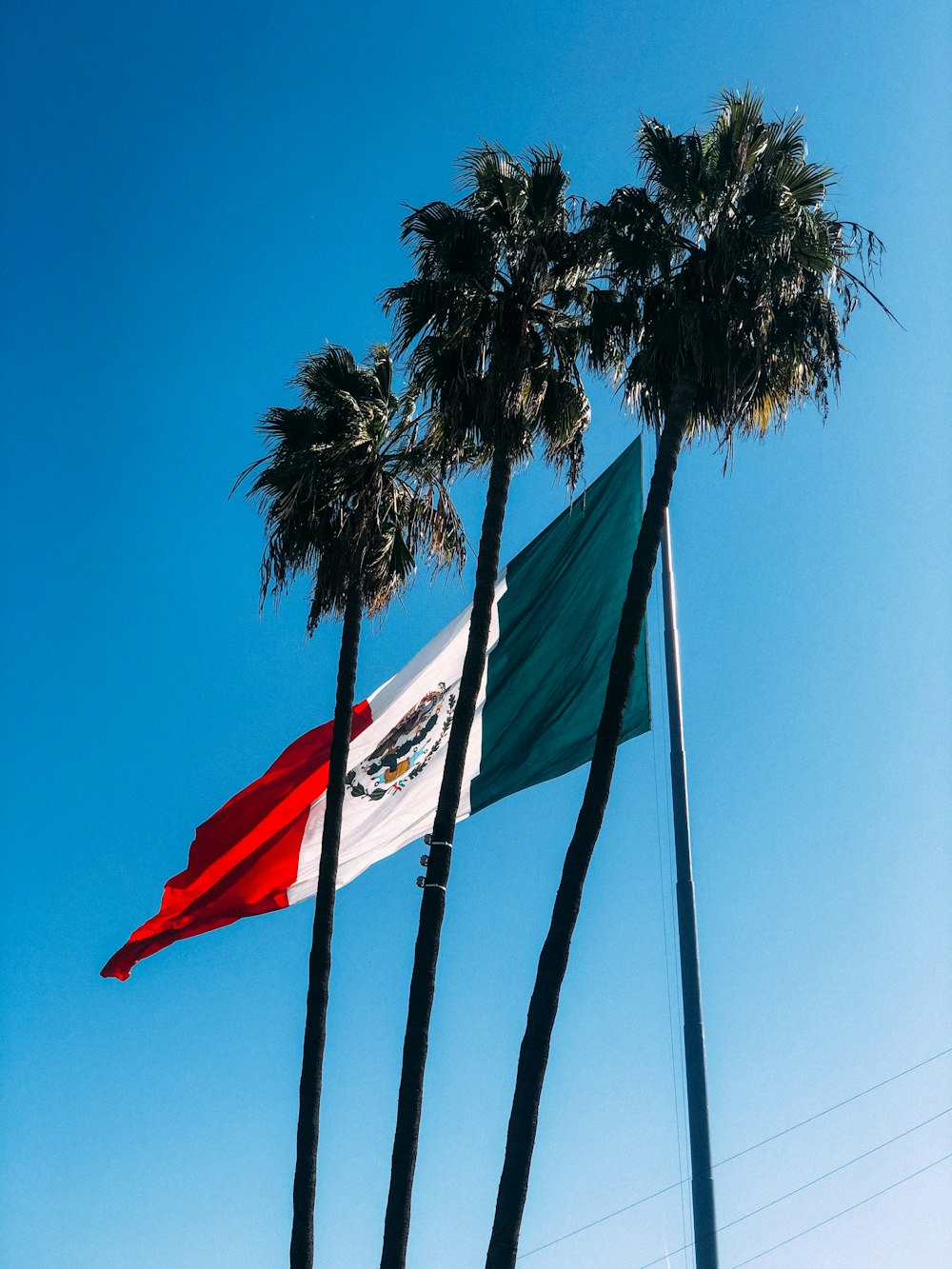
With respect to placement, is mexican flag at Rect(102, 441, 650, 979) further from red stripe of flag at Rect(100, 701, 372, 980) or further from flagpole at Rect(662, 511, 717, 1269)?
flagpole at Rect(662, 511, 717, 1269)

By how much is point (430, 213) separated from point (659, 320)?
3527mm

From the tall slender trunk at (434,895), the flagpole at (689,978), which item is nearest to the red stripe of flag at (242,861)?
A: the tall slender trunk at (434,895)

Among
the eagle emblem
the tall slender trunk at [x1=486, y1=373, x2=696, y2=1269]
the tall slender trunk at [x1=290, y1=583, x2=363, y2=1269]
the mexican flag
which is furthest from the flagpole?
the tall slender trunk at [x1=290, y1=583, x2=363, y2=1269]

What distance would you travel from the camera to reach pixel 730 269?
15.8m

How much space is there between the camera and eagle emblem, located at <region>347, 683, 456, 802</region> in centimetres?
1961

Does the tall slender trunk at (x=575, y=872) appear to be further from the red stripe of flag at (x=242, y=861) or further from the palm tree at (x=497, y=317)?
the red stripe of flag at (x=242, y=861)

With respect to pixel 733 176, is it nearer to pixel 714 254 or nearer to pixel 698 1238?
pixel 714 254

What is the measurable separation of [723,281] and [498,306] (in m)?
3.13

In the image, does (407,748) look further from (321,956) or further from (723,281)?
(723,281)

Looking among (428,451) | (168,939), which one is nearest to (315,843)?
(168,939)

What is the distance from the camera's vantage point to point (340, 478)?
2059cm

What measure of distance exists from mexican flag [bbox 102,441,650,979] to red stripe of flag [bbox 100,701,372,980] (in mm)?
20

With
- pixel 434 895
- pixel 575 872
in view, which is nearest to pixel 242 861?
pixel 434 895

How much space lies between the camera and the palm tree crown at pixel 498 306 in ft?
57.4
